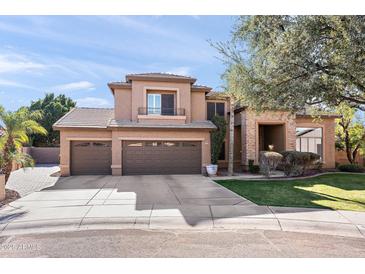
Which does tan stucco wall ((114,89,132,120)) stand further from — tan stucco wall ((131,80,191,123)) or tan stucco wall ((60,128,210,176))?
tan stucco wall ((60,128,210,176))

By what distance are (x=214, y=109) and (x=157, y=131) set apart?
5.63m

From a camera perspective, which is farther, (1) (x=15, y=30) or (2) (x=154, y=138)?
(2) (x=154, y=138)

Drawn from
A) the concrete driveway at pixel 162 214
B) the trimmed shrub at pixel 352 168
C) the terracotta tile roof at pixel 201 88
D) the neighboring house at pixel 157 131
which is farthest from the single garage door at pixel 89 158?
the trimmed shrub at pixel 352 168

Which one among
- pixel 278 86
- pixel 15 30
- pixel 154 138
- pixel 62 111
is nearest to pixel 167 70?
pixel 154 138

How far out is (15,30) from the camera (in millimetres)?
7367

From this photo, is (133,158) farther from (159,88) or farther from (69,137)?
(159,88)

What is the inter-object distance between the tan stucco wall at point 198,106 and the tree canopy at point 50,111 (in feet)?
80.4

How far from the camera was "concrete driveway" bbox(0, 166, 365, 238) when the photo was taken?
6.81 meters

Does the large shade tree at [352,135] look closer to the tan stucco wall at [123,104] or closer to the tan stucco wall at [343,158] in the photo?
the tan stucco wall at [343,158]

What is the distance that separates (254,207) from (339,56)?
556 centimetres

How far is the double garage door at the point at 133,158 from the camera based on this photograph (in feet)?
55.6

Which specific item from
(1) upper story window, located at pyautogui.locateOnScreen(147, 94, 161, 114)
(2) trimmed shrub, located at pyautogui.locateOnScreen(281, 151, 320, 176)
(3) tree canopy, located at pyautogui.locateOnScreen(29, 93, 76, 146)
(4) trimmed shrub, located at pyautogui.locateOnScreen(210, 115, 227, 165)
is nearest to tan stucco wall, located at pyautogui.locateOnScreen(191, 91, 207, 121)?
(4) trimmed shrub, located at pyautogui.locateOnScreen(210, 115, 227, 165)

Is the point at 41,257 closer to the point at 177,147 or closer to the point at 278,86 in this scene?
the point at 278,86
